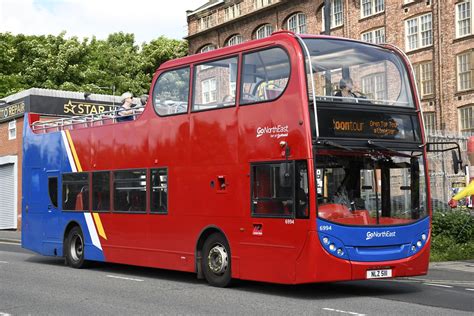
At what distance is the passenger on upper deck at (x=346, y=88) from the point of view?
12.3m

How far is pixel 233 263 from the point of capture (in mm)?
13094

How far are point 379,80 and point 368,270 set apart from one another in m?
3.38

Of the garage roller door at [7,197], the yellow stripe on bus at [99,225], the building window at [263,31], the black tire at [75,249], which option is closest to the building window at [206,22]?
the building window at [263,31]

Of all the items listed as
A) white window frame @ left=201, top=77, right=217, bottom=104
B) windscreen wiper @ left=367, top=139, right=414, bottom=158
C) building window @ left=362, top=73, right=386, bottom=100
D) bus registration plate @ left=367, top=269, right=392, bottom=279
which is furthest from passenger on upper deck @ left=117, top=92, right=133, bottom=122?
bus registration plate @ left=367, top=269, right=392, bottom=279

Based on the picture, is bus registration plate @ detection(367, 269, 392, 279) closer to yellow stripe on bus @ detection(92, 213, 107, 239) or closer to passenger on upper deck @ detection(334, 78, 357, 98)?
passenger on upper deck @ detection(334, 78, 357, 98)

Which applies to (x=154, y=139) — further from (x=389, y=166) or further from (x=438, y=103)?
(x=438, y=103)

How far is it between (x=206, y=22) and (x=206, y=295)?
1804 inches

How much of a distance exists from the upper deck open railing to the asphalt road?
3403 mm

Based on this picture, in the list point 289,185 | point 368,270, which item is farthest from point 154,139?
point 368,270

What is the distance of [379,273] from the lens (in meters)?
12.0

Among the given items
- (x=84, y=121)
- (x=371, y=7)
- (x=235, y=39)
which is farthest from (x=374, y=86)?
(x=235, y=39)

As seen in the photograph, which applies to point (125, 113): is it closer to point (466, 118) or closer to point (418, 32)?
point (466, 118)

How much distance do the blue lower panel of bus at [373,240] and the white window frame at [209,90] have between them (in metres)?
3.40

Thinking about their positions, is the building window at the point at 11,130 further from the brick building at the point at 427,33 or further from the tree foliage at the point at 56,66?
the brick building at the point at 427,33
